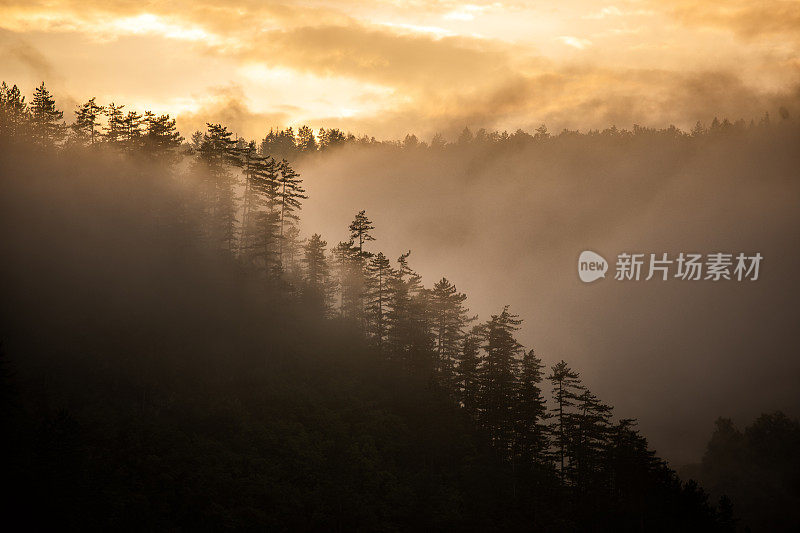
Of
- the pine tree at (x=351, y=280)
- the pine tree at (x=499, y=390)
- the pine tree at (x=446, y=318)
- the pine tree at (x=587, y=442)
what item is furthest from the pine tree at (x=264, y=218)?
the pine tree at (x=587, y=442)

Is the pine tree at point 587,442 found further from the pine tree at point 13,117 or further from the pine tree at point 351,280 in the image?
the pine tree at point 13,117

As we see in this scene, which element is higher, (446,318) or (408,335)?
(446,318)

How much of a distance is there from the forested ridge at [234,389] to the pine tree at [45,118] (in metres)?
0.57

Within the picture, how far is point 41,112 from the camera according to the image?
258 ft

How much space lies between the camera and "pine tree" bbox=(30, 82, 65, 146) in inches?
3034

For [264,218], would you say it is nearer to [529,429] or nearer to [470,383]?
[470,383]

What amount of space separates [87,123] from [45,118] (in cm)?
507

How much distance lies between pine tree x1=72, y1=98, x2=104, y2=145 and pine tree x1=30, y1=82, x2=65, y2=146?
1948 millimetres

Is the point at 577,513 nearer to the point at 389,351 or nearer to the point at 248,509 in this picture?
the point at 389,351

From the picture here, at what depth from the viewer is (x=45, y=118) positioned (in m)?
78.5

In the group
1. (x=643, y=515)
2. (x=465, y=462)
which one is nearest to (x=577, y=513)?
(x=643, y=515)

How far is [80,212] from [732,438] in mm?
117900

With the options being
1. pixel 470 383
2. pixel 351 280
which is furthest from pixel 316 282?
pixel 470 383

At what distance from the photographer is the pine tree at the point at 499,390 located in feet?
183
